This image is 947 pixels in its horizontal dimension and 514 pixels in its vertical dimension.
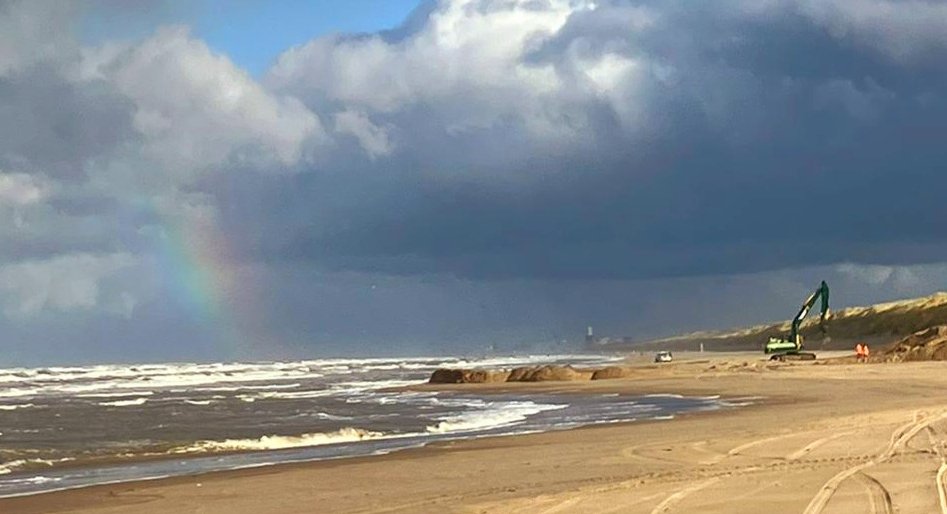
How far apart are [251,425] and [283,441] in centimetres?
520

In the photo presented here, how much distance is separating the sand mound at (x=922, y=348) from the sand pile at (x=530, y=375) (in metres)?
13.7

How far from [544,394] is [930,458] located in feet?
97.4

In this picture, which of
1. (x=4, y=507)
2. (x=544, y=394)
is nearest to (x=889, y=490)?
(x=4, y=507)

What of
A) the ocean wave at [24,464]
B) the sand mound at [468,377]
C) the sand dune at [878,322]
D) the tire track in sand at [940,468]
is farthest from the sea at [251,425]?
the sand dune at [878,322]

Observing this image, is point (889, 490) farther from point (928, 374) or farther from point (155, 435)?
point (928, 374)

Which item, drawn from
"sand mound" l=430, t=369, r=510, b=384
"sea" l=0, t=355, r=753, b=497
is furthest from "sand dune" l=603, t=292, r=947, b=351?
"sea" l=0, t=355, r=753, b=497

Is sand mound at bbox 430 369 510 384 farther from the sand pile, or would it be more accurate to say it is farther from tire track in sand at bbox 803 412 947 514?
tire track in sand at bbox 803 412 947 514

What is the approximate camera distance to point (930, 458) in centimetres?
1525

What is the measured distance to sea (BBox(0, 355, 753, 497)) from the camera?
21.1 m

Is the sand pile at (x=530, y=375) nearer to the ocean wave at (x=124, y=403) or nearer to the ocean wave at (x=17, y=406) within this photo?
the ocean wave at (x=124, y=403)

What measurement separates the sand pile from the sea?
804cm

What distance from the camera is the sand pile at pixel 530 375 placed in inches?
2190

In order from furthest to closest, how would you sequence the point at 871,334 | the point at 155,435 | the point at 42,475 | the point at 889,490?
the point at 871,334
the point at 155,435
the point at 42,475
the point at 889,490

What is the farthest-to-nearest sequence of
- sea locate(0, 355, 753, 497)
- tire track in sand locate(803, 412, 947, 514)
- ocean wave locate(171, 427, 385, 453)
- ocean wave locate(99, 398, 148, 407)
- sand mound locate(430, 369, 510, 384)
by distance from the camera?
sand mound locate(430, 369, 510, 384) → ocean wave locate(99, 398, 148, 407) → ocean wave locate(171, 427, 385, 453) → sea locate(0, 355, 753, 497) → tire track in sand locate(803, 412, 947, 514)
